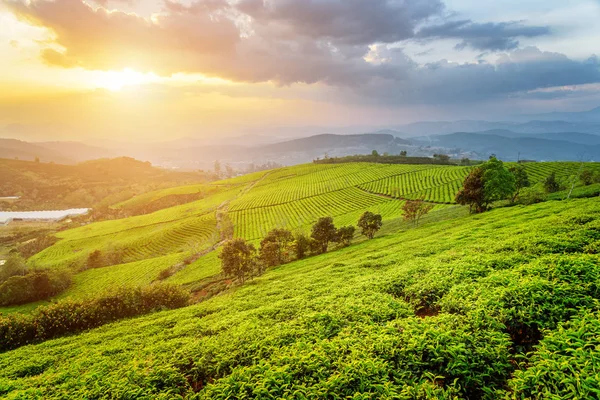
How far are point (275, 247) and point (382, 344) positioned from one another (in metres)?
44.1

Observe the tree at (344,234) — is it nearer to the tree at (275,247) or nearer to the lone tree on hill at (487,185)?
the tree at (275,247)

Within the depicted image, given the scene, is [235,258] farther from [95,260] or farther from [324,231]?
[95,260]

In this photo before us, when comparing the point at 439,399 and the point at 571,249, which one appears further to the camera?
the point at 571,249

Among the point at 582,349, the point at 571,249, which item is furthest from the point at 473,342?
the point at 571,249

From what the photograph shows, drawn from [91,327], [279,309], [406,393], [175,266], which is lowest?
[175,266]

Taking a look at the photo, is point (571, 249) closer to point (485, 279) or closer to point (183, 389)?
point (485, 279)

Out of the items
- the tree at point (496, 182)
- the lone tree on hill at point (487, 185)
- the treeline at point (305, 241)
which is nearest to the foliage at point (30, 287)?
the treeline at point (305, 241)

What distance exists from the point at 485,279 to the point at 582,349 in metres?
5.43

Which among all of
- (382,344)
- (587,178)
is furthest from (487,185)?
(382,344)

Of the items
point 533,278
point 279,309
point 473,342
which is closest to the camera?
point 473,342

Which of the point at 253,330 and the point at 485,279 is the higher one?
the point at 485,279

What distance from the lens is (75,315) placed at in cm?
2314

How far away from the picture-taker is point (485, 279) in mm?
12492

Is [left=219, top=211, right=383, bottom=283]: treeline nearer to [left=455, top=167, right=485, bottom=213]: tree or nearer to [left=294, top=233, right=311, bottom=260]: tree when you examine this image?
[left=294, top=233, right=311, bottom=260]: tree
